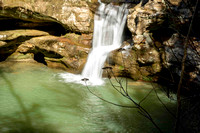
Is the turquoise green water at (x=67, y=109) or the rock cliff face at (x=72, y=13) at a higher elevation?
the rock cliff face at (x=72, y=13)

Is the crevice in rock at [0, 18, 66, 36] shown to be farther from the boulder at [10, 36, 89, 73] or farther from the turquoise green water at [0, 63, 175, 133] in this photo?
A: the turquoise green water at [0, 63, 175, 133]

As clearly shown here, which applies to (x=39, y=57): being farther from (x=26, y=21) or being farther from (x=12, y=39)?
(x=26, y=21)

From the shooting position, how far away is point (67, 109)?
4.80 m

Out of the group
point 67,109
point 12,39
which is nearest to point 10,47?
point 12,39

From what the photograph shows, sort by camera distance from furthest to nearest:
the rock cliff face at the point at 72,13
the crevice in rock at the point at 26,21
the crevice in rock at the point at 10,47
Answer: the crevice in rock at the point at 10,47, the rock cliff face at the point at 72,13, the crevice in rock at the point at 26,21

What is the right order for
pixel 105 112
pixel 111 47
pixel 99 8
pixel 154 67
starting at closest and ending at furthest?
1. pixel 105 112
2. pixel 154 67
3. pixel 111 47
4. pixel 99 8


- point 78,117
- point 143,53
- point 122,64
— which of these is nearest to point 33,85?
point 78,117

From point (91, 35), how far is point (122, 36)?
169cm

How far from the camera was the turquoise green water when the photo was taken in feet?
12.9

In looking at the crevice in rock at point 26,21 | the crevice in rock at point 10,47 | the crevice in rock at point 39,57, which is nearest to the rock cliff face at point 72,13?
the crevice in rock at point 26,21

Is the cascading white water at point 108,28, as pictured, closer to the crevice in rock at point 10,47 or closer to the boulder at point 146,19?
the boulder at point 146,19

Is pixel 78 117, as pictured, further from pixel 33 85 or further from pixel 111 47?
pixel 111 47

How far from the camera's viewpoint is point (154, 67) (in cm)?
714

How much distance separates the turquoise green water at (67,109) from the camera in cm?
392
